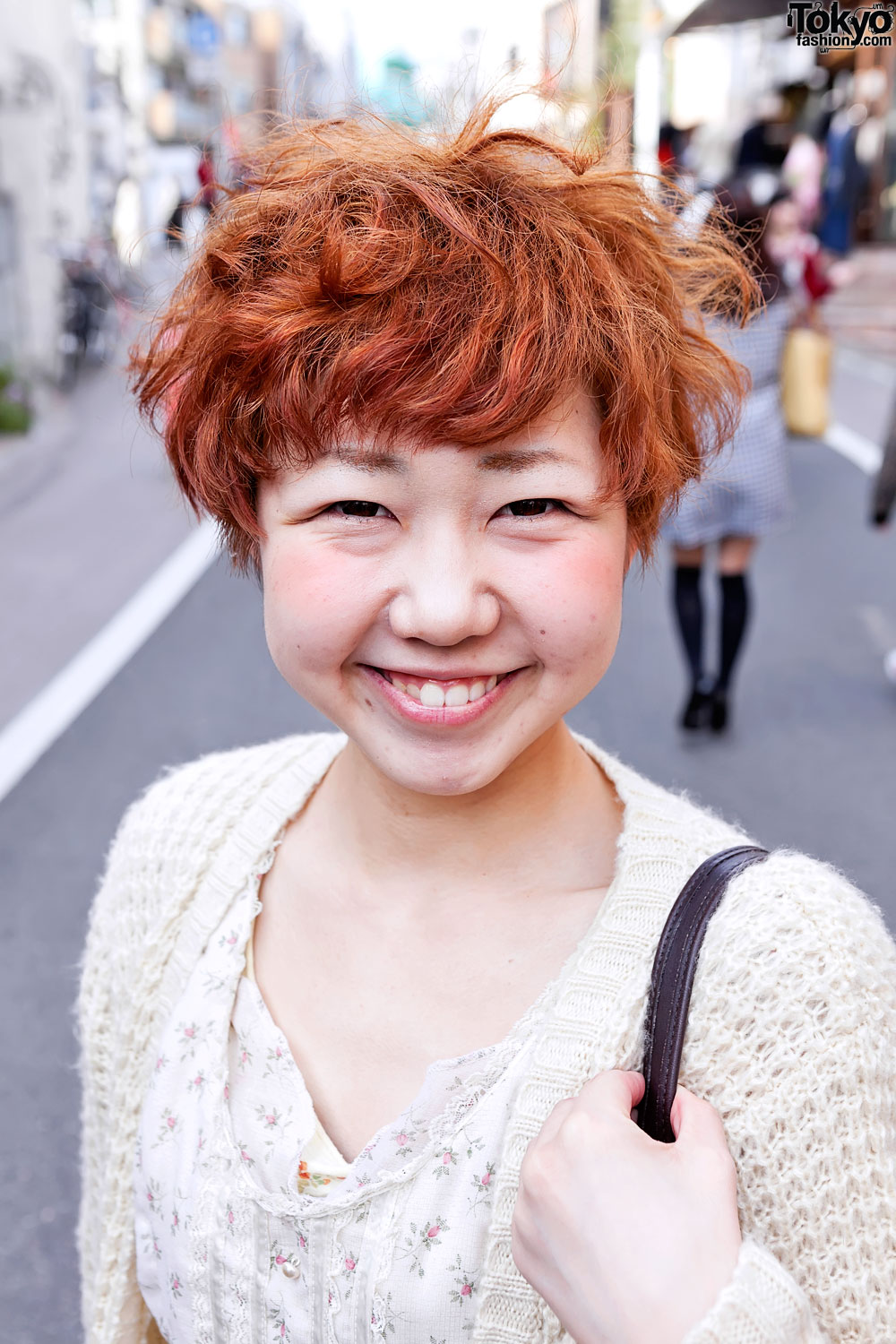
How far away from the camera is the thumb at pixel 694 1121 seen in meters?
1.03

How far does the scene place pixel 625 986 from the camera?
118 cm

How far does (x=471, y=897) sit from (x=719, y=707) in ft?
12.4

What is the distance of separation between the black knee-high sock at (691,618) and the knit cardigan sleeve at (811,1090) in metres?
3.95

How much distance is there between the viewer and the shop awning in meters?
10.2

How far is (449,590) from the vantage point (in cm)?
112

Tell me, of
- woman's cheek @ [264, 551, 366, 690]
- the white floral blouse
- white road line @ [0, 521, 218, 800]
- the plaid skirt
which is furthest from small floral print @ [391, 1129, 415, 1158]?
the plaid skirt

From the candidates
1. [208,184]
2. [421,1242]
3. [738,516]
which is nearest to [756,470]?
[738,516]

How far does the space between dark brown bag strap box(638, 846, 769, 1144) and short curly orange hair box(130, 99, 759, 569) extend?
362 mm

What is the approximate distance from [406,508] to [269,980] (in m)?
0.58

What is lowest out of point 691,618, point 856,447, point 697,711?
point 697,711

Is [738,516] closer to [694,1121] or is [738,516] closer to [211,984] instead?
[211,984]

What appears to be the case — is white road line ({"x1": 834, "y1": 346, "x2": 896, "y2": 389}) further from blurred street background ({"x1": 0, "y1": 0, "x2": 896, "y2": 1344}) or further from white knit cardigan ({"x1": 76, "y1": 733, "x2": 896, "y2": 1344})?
white knit cardigan ({"x1": 76, "y1": 733, "x2": 896, "y2": 1344})

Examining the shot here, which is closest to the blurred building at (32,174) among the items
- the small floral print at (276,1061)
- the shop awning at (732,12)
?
the shop awning at (732,12)

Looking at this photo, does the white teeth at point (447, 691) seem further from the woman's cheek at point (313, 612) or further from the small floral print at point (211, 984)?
the small floral print at point (211, 984)
